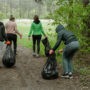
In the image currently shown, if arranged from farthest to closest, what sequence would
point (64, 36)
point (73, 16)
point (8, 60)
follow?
point (73, 16) → point (8, 60) → point (64, 36)

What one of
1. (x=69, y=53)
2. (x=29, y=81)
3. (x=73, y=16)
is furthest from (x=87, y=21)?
(x=29, y=81)

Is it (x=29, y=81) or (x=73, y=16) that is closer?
(x=29, y=81)

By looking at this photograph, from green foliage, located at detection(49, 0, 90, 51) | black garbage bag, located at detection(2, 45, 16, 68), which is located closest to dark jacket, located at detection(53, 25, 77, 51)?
black garbage bag, located at detection(2, 45, 16, 68)

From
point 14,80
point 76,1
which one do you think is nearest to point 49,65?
point 14,80

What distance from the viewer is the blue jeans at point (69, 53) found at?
1085 cm

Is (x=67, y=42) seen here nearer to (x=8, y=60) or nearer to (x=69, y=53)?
(x=69, y=53)

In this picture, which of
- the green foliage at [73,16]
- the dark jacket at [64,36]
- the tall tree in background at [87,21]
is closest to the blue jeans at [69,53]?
the dark jacket at [64,36]

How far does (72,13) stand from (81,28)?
32.2 inches

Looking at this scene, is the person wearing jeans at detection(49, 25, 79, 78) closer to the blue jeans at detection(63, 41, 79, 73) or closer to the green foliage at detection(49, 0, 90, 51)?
the blue jeans at detection(63, 41, 79, 73)

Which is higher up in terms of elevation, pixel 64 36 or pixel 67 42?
pixel 64 36

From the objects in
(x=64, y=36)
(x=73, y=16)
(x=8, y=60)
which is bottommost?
(x=8, y=60)

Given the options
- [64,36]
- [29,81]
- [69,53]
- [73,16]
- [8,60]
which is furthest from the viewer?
[73,16]

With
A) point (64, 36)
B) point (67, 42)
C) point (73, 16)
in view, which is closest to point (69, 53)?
point (67, 42)

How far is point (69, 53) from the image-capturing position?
11.0 meters
